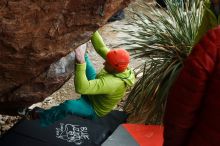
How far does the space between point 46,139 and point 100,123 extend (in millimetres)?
640

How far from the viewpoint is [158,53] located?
4.89m

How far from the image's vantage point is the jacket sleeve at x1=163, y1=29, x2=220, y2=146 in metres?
2.00

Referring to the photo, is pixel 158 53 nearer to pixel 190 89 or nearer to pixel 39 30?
pixel 39 30

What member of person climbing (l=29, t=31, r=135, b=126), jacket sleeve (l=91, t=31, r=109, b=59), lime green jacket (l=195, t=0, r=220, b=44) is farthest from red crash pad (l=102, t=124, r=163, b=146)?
lime green jacket (l=195, t=0, r=220, b=44)

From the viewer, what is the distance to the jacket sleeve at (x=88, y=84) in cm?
356

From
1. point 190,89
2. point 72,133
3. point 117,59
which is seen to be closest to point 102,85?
point 117,59

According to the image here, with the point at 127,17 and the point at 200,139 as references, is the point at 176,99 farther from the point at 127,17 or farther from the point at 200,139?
the point at 127,17

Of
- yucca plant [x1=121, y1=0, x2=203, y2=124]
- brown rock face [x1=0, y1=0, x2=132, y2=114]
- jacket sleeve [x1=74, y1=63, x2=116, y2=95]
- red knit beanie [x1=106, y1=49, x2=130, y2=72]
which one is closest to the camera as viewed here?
brown rock face [x1=0, y1=0, x2=132, y2=114]

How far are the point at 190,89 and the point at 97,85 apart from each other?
1.75 m

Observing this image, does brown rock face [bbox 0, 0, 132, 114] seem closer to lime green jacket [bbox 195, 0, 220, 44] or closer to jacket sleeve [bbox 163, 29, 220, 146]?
lime green jacket [bbox 195, 0, 220, 44]

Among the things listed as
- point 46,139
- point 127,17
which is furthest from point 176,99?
point 127,17

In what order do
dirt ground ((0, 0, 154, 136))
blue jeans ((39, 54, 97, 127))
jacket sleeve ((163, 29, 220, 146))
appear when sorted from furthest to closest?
dirt ground ((0, 0, 154, 136))
blue jeans ((39, 54, 97, 127))
jacket sleeve ((163, 29, 220, 146))

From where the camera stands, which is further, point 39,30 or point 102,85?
point 102,85

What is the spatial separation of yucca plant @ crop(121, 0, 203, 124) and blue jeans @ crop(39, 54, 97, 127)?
829 millimetres
